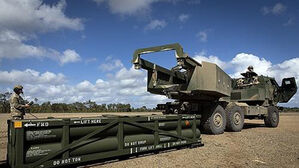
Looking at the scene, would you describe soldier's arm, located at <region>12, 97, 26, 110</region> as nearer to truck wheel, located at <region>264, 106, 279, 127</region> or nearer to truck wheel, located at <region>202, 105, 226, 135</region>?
truck wheel, located at <region>202, 105, 226, 135</region>

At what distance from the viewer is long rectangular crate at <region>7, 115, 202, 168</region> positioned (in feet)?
15.6

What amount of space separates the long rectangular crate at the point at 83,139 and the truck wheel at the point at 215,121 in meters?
2.94

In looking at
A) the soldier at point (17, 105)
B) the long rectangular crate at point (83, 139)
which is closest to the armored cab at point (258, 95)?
the long rectangular crate at point (83, 139)

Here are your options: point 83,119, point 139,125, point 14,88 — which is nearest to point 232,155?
point 139,125

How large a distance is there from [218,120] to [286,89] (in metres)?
8.01

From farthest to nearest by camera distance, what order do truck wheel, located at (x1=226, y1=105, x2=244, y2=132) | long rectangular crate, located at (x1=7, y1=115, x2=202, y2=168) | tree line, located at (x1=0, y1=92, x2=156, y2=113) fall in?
tree line, located at (x1=0, y1=92, x2=156, y2=113) → truck wheel, located at (x1=226, y1=105, x2=244, y2=132) → long rectangular crate, located at (x1=7, y1=115, x2=202, y2=168)

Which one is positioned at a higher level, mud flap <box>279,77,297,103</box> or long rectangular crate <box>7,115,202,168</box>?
mud flap <box>279,77,297,103</box>

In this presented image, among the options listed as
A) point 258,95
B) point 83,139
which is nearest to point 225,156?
point 83,139

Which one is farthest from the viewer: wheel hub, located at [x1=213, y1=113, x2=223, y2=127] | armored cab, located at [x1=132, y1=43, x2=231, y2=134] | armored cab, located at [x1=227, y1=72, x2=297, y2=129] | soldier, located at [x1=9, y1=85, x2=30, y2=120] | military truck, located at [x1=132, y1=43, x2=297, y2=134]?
armored cab, located at [x1=227, y1=72, x2=297, y2=129]

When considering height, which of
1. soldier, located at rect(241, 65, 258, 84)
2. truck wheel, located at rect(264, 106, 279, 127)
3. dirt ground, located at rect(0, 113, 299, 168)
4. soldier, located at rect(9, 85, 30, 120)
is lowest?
dirt ground, located at rect(0, 113, 299, 168)

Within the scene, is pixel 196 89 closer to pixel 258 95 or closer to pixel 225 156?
pixel 225 156

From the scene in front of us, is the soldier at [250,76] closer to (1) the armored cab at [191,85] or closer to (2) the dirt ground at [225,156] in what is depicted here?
(1) the armored cab at [191,85]

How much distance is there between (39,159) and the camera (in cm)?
489

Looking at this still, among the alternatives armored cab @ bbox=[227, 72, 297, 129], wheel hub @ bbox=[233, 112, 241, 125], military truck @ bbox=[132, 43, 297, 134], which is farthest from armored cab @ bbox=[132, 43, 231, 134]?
armored cab @ bbox=[227, 72, 297, 129]
